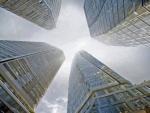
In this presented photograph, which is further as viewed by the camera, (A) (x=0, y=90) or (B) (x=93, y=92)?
(B) (x=93, y=92)

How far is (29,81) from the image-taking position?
178 ft

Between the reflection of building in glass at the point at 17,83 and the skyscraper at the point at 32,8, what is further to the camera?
the skyscraper at the point at 32,8

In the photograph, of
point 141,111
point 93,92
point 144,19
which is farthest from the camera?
point 93,92

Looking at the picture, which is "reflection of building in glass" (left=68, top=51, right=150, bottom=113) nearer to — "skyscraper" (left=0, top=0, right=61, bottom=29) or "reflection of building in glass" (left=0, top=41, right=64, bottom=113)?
"reflection of building in glass" (left=0, top=41, right=64, bottom=113)

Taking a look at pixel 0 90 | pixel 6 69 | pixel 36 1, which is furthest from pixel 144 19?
pixel 36 1

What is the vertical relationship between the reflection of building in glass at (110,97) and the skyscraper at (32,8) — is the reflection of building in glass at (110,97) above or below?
below

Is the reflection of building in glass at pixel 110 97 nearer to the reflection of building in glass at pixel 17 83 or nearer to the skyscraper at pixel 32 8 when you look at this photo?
the reflection of building in glass at pixel 17 83

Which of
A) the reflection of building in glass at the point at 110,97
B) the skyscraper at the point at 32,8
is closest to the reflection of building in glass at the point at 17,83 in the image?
the reflection of building in glass at the point at 110,97

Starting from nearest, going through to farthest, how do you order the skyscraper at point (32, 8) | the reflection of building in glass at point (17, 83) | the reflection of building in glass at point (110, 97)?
the reflection of building in glass at point (110, 97), the reflection of building in glass at point (17, 83), the skyscraper at point (32, 8)

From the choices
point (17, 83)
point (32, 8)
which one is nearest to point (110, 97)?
point (17, 83)

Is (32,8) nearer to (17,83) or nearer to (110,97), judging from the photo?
A: (17,83)

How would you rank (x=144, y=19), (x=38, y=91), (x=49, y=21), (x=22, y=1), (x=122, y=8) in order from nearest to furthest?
(x=144, y=19)
(x=122, y=8)
(x=38, y=91)
(x=22, y=1)
(x=49, y=21)

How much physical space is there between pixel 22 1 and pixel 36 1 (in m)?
5.21

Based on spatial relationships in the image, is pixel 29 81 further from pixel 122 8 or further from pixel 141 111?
pixel 141 111
